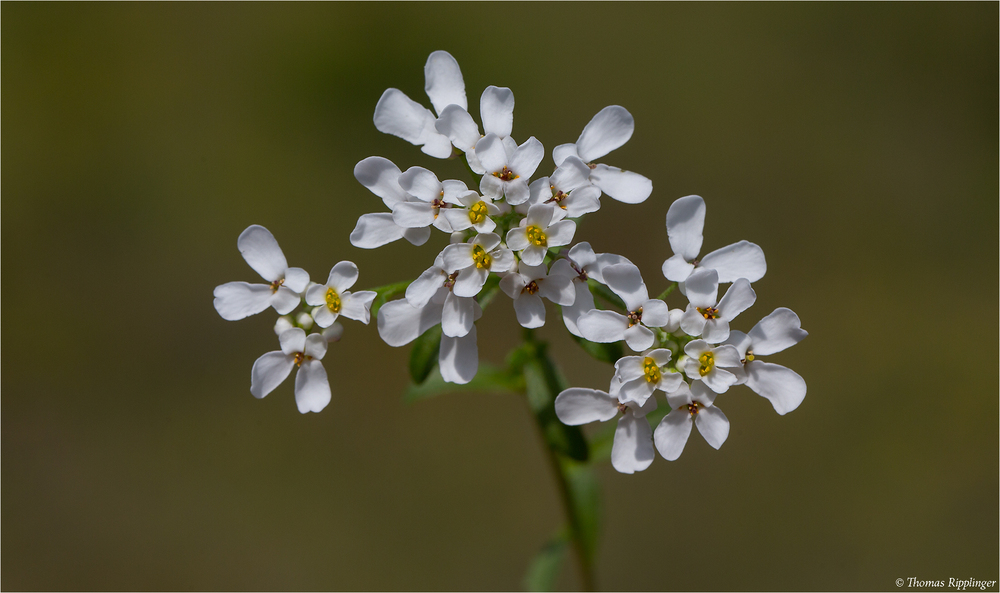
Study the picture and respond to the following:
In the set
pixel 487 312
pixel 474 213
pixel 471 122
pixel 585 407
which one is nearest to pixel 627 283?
pixel 585 407

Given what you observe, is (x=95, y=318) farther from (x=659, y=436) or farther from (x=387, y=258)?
(x=659, y=436)

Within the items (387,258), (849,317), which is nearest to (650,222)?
(849,317)

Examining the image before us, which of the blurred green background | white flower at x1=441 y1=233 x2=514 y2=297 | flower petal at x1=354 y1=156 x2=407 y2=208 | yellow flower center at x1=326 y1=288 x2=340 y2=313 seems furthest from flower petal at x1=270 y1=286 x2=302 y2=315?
A: the blurred green background

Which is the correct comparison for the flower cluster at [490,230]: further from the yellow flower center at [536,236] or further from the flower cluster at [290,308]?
the flower cluster at [290,308]

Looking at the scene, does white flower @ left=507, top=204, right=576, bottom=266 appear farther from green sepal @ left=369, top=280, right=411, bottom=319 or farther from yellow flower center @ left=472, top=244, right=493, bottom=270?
green sepal @ left=369, top=280, right=411, bottom=319

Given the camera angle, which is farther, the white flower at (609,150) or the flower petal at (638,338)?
the white flower at (609,150)

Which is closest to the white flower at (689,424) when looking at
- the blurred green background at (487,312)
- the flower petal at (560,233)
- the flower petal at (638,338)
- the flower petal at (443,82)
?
the flower petal at (638,338)
